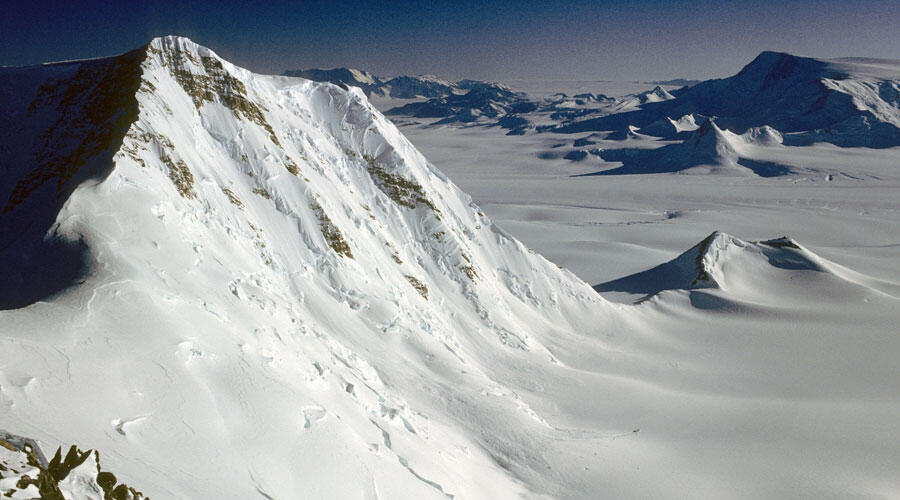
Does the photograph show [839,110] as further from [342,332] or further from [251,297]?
[251,297]

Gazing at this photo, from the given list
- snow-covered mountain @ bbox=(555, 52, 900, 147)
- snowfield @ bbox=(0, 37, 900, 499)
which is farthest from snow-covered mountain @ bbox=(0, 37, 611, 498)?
snow-covered mountain @ bbox=(555, 52, 900, 147)

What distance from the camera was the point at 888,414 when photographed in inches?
864

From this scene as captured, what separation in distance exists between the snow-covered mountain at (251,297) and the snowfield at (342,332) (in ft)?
0.25

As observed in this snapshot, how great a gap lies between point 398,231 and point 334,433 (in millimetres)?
15989

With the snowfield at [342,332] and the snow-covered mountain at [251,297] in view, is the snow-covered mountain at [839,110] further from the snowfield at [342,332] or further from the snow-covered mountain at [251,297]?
the snow-covered mountain at [251,297]

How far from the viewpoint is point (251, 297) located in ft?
50.2

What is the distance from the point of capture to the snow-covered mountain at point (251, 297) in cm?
916

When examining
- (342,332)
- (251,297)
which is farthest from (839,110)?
(251,297)

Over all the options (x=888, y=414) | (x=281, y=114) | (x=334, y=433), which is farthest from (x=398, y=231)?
(x=888, y=414)

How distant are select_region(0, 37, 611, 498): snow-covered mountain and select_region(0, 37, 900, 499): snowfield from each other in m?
0.08

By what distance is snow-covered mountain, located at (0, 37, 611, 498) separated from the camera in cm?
916

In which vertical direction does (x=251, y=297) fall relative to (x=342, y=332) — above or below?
above

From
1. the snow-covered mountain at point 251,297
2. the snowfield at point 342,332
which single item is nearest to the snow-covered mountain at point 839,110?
the snowfield at point 342,332

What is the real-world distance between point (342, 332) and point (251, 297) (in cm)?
404
